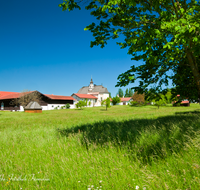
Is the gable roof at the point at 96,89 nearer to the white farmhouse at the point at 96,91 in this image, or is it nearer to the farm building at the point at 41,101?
the white farmhouse at the point at 96,91

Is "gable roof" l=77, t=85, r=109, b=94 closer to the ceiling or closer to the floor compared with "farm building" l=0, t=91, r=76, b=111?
closer to the ceiling

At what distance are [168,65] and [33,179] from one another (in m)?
6.86

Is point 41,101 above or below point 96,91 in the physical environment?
below

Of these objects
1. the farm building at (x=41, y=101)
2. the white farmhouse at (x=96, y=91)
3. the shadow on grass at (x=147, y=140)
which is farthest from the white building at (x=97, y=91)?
the shadow on grass at (x=147, y=140)

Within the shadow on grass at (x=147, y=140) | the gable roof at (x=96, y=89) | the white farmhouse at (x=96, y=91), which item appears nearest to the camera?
the shadow on grass at (x=147, y=140)

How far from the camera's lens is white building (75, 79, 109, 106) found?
250ft

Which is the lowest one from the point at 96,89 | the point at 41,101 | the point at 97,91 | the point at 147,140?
the point at 147,140

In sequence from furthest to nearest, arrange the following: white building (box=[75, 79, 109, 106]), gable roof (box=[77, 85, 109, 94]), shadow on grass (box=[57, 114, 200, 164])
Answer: gable roof (box=[77, 85, 109, 94])
white building (box=[75, 79, 109, 106])
shadow on grass (box=[57, 114, 200, 164])

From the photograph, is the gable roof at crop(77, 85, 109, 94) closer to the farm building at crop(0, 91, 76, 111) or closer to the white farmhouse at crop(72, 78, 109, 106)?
the white farmhouse at crop(72, 78, 109, 106)

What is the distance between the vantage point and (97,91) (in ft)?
265

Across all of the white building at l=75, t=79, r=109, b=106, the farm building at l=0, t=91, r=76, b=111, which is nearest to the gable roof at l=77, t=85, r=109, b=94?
the white building at l=75, t=79, r=109, b=106

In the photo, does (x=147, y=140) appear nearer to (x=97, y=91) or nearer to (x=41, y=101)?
(x=41, y=101)

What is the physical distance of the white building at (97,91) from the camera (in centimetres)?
7635

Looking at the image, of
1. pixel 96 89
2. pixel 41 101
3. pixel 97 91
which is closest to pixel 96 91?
pixel 97 91
